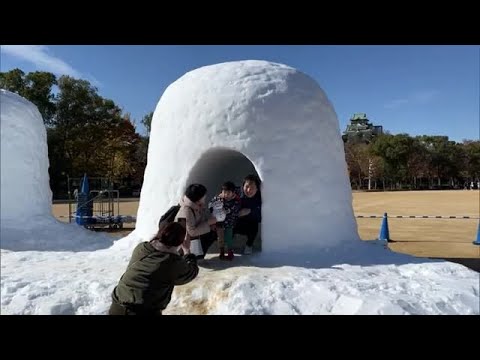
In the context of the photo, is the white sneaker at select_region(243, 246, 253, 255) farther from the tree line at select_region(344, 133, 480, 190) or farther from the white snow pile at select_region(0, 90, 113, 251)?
the tree line at select_region(344, 133, 480, 190)

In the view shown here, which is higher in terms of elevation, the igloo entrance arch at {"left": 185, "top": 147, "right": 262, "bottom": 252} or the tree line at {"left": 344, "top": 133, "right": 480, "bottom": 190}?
the tree line at {"left": 344, "top": 133, "right": 480, "bottom": 190}

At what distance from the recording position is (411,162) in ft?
156

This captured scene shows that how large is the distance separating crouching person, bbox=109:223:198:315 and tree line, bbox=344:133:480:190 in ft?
150

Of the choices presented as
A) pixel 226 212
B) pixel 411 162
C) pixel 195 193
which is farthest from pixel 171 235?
pixel 411 162

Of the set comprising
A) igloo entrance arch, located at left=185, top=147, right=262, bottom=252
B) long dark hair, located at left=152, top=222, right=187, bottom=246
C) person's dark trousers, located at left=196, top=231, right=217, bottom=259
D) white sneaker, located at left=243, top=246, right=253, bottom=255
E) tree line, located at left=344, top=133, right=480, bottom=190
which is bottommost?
white sneaker, located at left=243, top=246, right=253, bottom=255

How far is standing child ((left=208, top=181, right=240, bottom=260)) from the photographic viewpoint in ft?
17.4

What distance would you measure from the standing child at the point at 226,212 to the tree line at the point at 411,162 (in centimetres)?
4302

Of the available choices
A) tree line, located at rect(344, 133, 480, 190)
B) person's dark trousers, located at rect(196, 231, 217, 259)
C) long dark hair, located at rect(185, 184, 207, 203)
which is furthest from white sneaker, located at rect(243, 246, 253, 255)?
tree line, located at rect(344, 133, 480, 190)

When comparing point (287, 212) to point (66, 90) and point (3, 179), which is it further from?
point (66, 90)

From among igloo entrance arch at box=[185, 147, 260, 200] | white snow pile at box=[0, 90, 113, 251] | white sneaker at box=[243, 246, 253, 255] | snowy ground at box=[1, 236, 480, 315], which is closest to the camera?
snowy ground at box=[1, 236, 480, 315]

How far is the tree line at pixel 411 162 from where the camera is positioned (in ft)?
152

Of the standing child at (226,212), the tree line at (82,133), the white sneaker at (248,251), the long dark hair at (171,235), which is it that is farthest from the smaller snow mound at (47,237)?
the tree line at (82,133)
